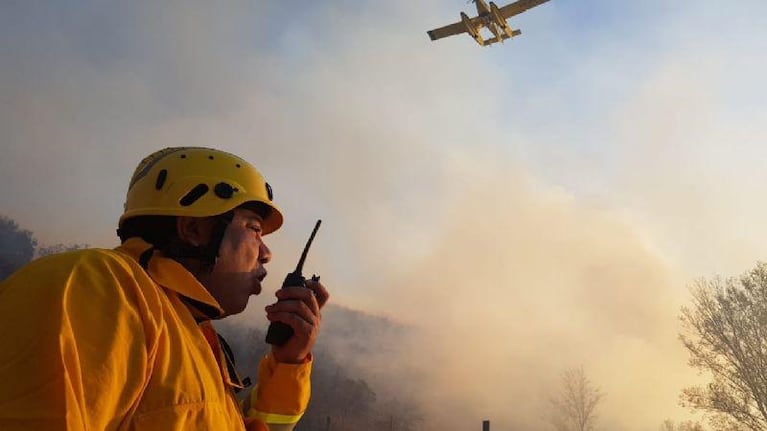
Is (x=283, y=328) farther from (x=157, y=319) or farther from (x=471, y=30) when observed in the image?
(x=471, y=30)

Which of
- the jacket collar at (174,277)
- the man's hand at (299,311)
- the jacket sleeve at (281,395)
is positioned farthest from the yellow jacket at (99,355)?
the jacket sleeve at (281,395)

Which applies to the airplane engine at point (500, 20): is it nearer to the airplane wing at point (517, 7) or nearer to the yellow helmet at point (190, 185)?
the airplane wing at point (517, 7)

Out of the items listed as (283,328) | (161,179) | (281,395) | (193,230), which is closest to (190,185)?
(161,179)

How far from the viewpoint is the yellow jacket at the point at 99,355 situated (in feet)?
4.19

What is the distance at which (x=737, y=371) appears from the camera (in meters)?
23.7

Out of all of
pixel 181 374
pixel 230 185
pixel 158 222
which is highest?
pixel 230 185

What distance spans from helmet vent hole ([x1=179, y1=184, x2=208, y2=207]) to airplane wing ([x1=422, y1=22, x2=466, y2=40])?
28.0 m

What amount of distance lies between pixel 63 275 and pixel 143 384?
16.8 inches

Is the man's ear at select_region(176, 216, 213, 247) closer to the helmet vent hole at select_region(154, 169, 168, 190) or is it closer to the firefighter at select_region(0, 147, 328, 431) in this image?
the firefighter at select_region(0, 147, 328, 431)

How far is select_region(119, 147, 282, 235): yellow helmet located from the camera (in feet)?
8.88

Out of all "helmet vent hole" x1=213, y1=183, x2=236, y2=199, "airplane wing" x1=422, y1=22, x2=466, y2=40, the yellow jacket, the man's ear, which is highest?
"airplane wing" x1=422, y1=22, x2=466, y2=40

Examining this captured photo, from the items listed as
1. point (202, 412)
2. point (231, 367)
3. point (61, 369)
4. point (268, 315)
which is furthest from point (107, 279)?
point (231, 367)

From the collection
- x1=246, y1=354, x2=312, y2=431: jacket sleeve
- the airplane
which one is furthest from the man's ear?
the airplane

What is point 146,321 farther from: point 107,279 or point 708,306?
point 708,306
